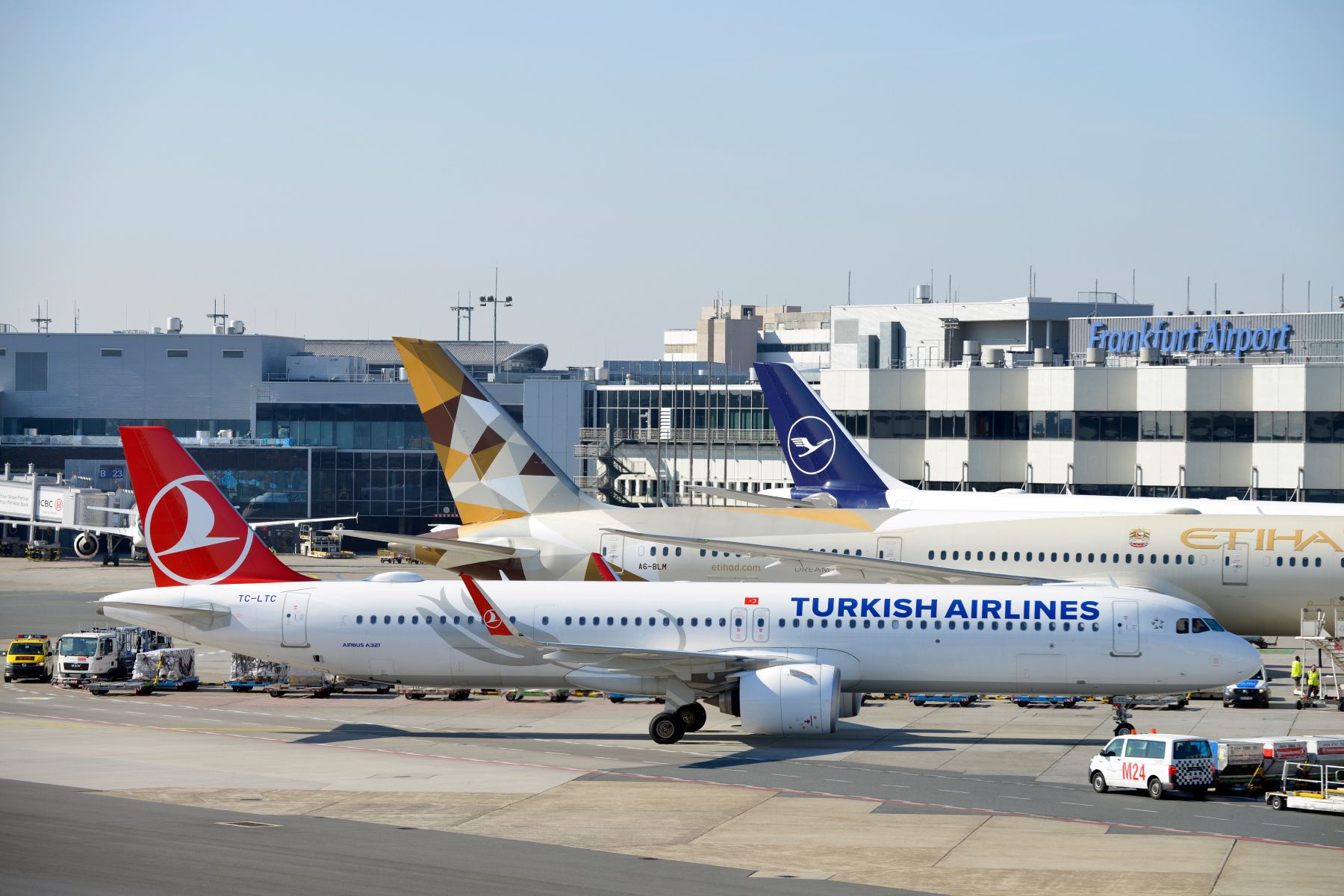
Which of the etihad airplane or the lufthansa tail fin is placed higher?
the lufthansa tail fin

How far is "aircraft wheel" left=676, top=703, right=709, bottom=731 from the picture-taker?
43.5 m

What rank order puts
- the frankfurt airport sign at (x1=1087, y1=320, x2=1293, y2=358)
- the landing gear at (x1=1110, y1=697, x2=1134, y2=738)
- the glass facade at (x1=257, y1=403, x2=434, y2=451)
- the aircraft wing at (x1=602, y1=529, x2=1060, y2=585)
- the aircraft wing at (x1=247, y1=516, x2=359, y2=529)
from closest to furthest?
the landing gear at (x1=1110, y1=697, x2=1134, y2=738) < the aircraft wing at (x1=602, y1=529, x2=1060, y2=585) < the frankfurt airport sign at (x1=1087, y1=320, x2=1293, y2=358) < the aircraft wing at (x1=247, y1=516, x2=359, y2=529) < the glass facade at (x1=257, y1=403, x2=434, y2=451)

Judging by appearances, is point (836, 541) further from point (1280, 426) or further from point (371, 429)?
point (371, 429)

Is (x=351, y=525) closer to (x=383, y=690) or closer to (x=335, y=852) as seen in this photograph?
(x=383, y=690)

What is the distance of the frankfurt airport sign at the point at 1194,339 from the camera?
88500 mm

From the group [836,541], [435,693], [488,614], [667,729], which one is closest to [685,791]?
[667,729]

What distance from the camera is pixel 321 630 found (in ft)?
147

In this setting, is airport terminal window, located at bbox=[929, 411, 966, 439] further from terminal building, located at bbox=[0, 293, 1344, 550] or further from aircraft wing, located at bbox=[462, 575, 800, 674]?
aircraft wing, located at bbox=[462, 575, 800, 674]

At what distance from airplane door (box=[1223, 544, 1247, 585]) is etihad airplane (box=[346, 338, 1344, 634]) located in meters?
0.06

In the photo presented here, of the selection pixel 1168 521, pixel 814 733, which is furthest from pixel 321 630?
pixel 1168 521

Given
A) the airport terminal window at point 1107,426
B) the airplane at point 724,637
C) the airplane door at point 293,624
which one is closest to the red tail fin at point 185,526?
the airplane at point 724,637

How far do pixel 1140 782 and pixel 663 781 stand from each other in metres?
11.3

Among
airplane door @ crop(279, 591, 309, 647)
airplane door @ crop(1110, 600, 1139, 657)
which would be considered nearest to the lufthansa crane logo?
airplane door @ crop(1110, 600, 1139, 657)

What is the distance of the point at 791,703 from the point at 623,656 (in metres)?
4.71
